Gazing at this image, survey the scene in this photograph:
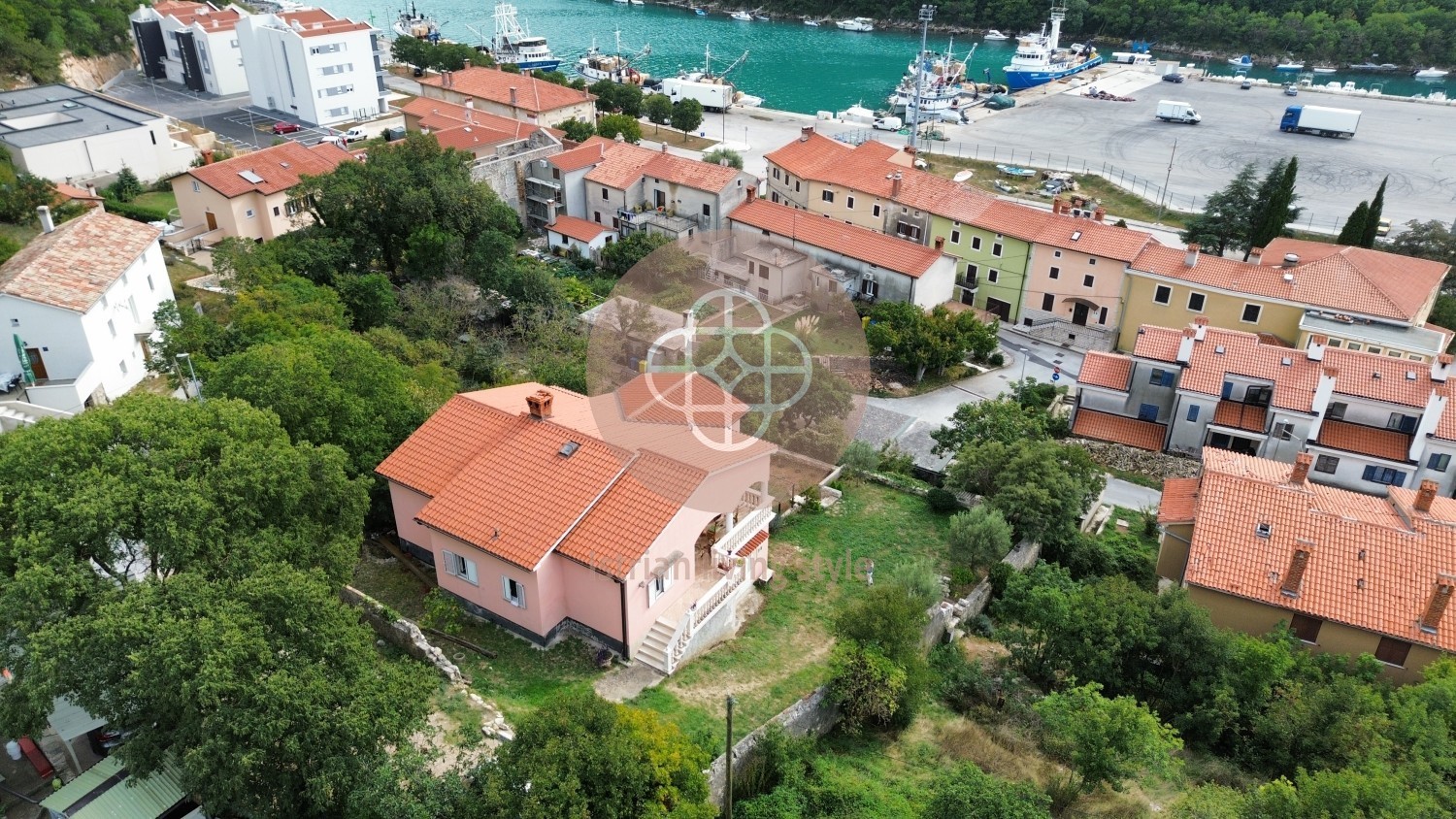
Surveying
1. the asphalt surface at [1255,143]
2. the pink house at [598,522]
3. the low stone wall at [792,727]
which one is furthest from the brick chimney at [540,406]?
the asphalt surface at [1255,143]

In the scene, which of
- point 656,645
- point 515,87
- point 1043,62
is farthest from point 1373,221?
point 1043,62

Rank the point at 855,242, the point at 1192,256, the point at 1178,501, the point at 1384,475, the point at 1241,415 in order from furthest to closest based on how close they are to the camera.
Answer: the point at 855,242 → the point at 1192,256 → the point at 1241,415 → the point at 1384,475 → the point at 1178,501

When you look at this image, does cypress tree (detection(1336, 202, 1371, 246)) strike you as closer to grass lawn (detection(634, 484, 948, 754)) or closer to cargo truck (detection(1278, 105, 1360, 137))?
cargo truck (detection(1278, 105, 1360, 137))

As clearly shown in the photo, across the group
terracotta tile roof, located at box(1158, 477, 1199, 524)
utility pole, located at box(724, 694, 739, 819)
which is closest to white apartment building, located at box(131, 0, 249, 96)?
terracotta tile roof, located at box(1158, 477, 1199, 524)

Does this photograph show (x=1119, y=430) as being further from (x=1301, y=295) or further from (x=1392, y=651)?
(x=1392, y=651)

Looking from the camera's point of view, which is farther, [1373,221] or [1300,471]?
[1373,221]

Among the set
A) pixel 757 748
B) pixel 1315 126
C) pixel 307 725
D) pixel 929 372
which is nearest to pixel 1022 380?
pixel 929 372
